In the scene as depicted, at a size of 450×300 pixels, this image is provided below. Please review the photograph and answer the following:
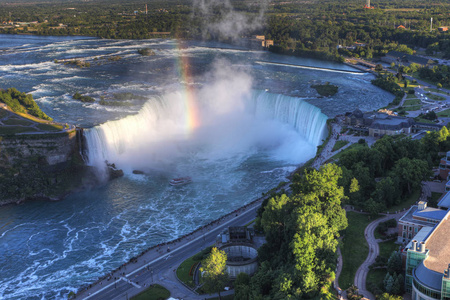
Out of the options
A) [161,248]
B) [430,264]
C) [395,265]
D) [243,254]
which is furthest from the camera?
[161,248]

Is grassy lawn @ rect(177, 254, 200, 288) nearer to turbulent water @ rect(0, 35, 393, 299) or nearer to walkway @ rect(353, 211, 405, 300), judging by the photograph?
turbulent water @ rect(0, 35, 393, 299)

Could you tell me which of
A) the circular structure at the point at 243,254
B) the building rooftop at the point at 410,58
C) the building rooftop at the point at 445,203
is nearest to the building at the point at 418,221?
the building rooftop at the point at 445,203

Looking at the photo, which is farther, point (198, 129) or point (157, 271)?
point (198, 129)

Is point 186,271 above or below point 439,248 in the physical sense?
below

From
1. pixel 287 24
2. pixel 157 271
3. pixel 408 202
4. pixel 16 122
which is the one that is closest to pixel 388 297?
pixel 408 202

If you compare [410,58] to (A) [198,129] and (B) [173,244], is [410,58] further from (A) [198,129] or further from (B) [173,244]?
(B) [173,244]

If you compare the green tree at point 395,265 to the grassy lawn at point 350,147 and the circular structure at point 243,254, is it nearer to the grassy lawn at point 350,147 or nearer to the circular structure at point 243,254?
the circular structure at point 243,254
